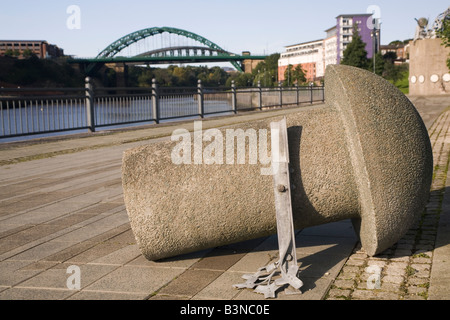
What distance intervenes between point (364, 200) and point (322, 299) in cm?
87

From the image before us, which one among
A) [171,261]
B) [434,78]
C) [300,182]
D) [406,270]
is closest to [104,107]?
[171,261]

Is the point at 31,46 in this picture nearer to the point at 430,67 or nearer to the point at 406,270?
the point at 430,67

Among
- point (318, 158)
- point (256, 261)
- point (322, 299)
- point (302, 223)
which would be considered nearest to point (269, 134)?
point (318, 158)

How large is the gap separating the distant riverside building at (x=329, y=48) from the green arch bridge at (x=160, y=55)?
2973 centimetres

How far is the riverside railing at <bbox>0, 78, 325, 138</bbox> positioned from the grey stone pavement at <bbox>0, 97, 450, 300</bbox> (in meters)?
7.05

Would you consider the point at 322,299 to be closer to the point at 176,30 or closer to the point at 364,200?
the point at 364,200

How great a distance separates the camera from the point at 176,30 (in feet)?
365

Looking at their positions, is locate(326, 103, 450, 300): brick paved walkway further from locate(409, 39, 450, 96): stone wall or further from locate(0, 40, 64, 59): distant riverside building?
locate(0, 40, 64, 59): distant riverside building

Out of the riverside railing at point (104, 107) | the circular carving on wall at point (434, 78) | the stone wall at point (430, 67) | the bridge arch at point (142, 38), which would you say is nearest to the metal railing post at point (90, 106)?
the riverside railing at point (104, 107)


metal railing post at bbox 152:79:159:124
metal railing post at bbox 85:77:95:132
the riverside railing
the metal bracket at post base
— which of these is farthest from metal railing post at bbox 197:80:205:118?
the metal bracket at post base

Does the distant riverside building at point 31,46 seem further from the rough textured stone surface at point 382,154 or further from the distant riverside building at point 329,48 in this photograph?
the rough textured stone surface at point 382,154

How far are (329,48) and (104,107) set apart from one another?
414 feet

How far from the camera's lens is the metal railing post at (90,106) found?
49.8 ft
